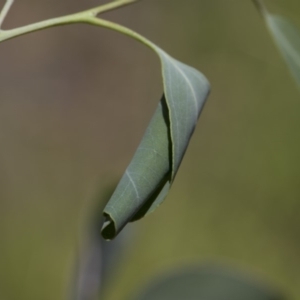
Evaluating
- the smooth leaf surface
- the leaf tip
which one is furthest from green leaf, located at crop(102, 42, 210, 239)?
the smooth leaf surface

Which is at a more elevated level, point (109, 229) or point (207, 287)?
point (109, 229)

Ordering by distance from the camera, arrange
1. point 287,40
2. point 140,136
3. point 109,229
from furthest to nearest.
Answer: point 140,136 → point 287,40 → point 109,229

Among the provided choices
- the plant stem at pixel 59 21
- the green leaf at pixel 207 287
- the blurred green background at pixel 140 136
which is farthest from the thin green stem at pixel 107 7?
the blurred green background at pixel 140 136

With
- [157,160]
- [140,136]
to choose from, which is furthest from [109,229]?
[140,136]

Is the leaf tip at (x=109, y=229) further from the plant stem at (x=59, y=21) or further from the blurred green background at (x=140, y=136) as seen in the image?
the blurred green background at (x=140, y=136)

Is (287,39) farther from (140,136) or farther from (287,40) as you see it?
(140,136)

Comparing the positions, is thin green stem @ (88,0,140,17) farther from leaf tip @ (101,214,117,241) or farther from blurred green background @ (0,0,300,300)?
blurred green background @ (0,0,300,300)

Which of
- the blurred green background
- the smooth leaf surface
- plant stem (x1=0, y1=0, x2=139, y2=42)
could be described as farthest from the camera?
the blurred green background

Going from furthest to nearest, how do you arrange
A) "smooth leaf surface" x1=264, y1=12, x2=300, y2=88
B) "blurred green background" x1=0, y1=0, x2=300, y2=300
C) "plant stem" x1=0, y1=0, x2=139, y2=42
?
"blurred green background" x1=0, y1=0, x2=300, y2=300, "smooth leaf surface" x1=264, y1=12, x2=300, y2=88, "plant stem" x1=0, y1=0, x2=139, y2=42
